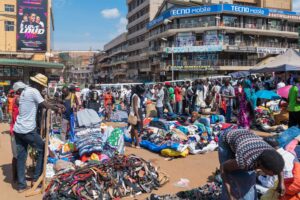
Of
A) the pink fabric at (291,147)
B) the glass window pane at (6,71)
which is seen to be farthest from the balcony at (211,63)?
the pink fabric at (291,147)

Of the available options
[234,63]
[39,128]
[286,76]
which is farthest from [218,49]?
[39,128]

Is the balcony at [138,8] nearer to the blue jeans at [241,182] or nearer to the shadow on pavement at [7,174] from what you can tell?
the shadow on pavement at [7,174]

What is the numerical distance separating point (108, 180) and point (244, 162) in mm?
2765

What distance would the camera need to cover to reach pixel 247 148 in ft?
9.73

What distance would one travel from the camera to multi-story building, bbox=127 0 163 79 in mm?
58625

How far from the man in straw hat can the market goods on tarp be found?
641 mm

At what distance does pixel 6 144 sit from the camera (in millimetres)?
9742

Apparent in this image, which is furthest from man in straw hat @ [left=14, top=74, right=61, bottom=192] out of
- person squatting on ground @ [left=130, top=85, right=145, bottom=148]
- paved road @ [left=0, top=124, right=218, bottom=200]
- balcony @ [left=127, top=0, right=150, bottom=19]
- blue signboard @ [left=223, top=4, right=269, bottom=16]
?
balcony @ [left=127, top=0, right=150, bottom=19]

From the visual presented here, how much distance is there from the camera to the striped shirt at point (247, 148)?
9.47 feet

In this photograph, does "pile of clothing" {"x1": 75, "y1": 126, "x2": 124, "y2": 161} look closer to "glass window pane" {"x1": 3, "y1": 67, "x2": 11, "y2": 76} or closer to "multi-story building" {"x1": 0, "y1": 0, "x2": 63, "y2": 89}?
"multi-story building" {"x1": 0, "y1": 0, "x2": 63, "y2": 89}

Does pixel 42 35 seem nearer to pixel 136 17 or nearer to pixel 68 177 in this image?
pixel 136 17

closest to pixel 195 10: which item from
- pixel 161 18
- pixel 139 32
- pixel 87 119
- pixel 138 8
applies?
pixel 161 18

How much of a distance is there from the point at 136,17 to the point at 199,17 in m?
23.5

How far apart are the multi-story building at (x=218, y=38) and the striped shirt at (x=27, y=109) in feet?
130
